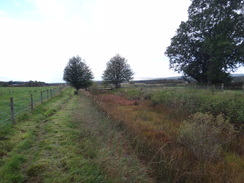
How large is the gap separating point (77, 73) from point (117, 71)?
13208 millimetres

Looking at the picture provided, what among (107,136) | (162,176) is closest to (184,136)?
(162,176)

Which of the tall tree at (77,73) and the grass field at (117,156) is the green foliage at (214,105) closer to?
the grass field at (117,156)

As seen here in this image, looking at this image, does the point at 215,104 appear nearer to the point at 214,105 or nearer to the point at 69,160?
the point at 214,105

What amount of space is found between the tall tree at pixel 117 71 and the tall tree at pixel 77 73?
994 centimetres

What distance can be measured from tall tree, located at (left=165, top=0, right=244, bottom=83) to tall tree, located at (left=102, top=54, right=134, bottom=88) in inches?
501

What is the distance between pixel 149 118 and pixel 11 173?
6078mm

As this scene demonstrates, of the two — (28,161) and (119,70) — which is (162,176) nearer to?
(28,161)

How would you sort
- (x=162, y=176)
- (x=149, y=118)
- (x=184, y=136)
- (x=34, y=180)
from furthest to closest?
(x=149, y=118) → (x=184, y=136) → (x=162, y=176) → (x=34, y=180)

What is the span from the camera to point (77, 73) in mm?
25234

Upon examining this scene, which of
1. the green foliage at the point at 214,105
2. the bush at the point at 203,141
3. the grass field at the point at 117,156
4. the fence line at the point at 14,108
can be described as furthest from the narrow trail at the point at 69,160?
the green foliage at the point at 214,105

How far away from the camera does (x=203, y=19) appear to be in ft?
76.3

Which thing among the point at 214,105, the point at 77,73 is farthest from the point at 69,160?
the point at 77,73

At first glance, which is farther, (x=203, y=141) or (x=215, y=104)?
(x=215, y=104)

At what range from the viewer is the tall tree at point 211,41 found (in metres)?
21.0
